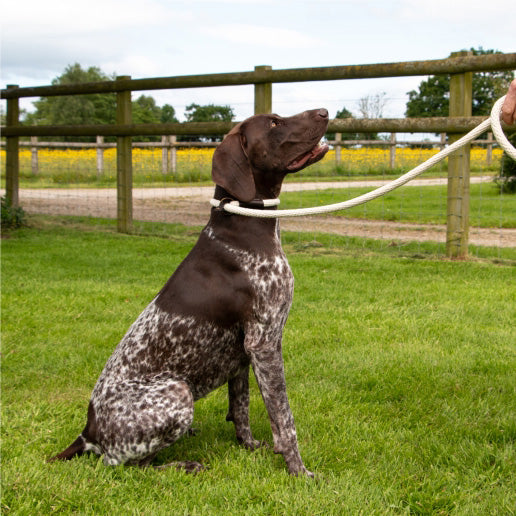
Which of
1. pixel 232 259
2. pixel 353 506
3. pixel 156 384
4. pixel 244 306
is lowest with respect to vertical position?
pixel 353 506

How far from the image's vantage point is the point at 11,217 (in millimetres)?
10219

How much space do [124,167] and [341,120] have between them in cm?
378

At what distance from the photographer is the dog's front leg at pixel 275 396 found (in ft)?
9.58

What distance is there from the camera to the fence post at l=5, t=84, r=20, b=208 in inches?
446

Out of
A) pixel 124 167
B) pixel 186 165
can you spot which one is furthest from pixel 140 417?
pixel 186 165

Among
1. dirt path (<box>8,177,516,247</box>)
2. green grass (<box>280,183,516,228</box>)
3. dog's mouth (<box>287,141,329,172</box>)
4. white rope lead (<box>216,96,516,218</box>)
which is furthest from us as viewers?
green grass (<box>280,183,516,228</box>)

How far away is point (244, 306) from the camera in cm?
296

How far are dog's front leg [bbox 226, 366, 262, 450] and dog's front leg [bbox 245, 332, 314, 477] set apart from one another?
1.16 feet

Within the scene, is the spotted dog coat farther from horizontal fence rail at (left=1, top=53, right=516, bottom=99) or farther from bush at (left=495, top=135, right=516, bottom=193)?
bush at (left=495, top=135, right=516, bottom=193)

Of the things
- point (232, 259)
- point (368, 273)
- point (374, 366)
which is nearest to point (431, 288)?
point (368, 273)

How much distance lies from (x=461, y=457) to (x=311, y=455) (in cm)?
71

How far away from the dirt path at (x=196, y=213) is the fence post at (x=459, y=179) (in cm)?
128

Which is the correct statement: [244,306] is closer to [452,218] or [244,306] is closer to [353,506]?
[353,506]

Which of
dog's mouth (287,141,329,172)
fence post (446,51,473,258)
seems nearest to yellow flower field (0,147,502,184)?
fence post (446,51,473,258)
